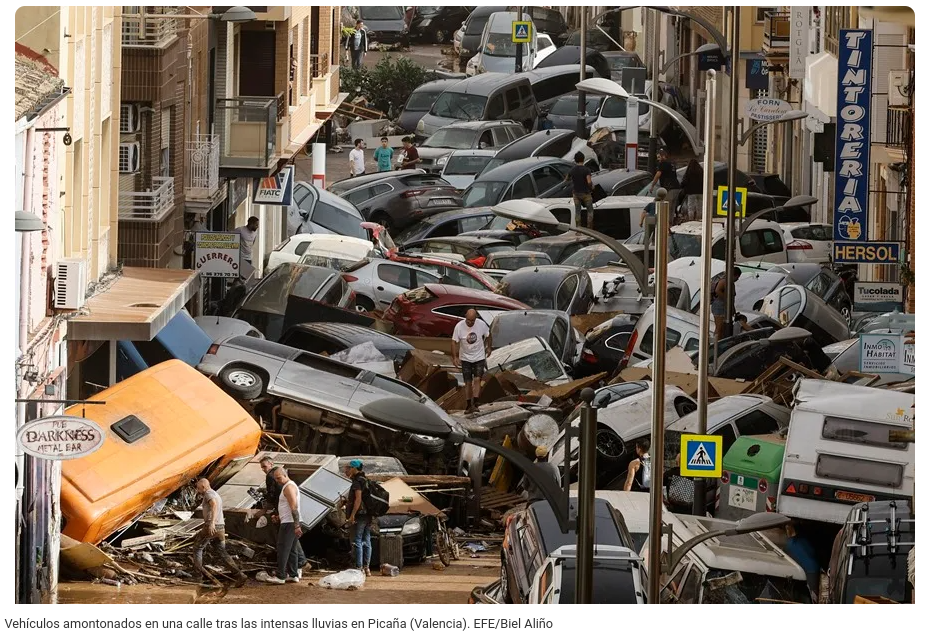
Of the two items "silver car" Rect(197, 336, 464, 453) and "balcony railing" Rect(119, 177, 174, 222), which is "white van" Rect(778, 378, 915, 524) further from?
"balcony railing" Rect(119, 177, 174, 222)

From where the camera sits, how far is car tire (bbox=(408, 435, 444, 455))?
22.8 metres

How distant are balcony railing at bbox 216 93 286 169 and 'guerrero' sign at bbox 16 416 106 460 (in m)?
16.8

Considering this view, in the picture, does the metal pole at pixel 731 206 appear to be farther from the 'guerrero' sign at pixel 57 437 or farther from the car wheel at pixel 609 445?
the 'guerrero' sign at pixel 57 437

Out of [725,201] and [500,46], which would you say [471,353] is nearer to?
[725,201]

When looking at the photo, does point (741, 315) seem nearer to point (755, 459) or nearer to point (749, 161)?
point (755, 459)

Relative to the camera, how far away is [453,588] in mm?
19125

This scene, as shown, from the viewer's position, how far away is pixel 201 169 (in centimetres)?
3108

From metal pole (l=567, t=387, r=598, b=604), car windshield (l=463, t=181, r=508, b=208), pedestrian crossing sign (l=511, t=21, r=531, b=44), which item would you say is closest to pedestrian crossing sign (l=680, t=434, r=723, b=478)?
metal pole (l=567, t=387, r=598, b=604)

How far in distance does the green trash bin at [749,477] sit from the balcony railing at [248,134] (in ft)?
46.9

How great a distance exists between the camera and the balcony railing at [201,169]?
3078cm

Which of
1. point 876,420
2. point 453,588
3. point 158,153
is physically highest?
point 158,153

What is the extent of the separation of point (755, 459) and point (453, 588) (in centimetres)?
390

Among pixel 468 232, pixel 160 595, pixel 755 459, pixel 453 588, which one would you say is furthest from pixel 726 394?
pixel 468 232

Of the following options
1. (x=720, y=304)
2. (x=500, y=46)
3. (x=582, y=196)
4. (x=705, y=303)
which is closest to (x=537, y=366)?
(x=720, y=304)
